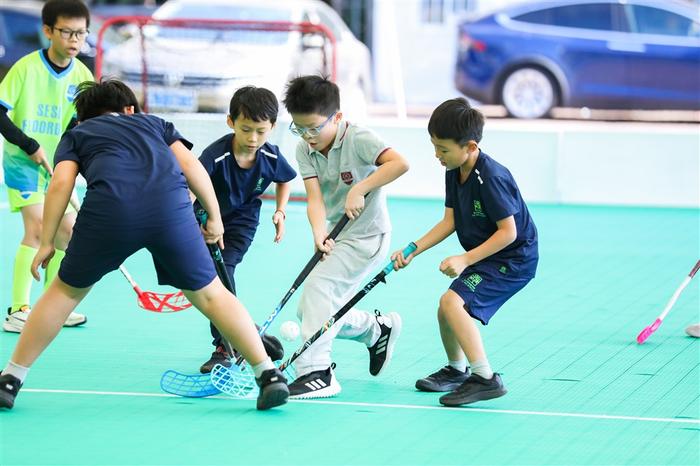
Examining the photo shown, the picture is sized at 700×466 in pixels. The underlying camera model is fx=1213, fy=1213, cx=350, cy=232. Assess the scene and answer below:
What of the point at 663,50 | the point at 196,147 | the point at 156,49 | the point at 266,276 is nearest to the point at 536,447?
the point at 266,276

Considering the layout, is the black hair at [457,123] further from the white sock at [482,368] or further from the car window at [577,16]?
the car window at [577,16]

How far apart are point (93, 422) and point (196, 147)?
5961mm

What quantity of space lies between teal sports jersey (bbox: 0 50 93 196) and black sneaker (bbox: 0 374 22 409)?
167cm

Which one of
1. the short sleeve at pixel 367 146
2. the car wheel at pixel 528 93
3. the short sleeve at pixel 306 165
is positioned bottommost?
the car wheel at pixel 528 93

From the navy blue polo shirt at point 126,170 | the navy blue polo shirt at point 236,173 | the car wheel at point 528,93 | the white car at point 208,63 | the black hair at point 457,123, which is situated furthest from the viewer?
the car wheel at point 528,93

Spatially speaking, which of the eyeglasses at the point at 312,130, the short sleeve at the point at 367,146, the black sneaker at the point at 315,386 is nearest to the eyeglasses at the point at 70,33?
the eyeglasses at the point at 312,130

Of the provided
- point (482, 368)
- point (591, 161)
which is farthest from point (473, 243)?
point (591, 161)

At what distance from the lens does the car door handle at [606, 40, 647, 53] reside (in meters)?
14.0

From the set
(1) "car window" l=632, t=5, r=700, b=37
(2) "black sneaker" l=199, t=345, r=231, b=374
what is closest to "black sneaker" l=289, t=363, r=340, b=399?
(2) "black sneaker" l=199, t=345, r=231, b=374

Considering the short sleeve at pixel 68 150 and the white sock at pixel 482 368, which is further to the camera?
the white sock at pixel 482 368

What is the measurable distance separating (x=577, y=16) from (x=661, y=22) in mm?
951

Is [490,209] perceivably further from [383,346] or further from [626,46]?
[626,46]

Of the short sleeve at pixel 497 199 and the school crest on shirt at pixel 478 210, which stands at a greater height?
the short sleeve at pixel 497 199

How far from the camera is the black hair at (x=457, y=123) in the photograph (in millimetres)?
4559
